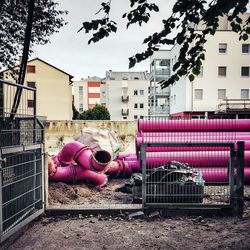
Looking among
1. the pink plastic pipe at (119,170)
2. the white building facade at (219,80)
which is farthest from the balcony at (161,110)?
the pink plastic pipe at (119,170)

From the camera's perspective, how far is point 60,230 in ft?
16.2

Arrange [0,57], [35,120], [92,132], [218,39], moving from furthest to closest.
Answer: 1. [218,39]
2. [92,132]
3. [0,57]
4. [35,120]

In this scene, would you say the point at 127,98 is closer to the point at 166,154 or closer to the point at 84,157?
the point at 166,154

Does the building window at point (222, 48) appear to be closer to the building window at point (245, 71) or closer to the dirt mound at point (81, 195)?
the building window at point (245, 71)

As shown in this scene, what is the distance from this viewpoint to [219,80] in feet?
120

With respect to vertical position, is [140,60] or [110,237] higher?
[140,60]

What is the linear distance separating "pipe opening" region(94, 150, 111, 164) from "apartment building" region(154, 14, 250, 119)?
2914 cm

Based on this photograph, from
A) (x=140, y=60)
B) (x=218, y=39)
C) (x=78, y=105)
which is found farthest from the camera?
(x=78, y=105)

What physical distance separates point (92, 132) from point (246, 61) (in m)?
31.3

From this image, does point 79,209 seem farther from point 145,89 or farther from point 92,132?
point 145,89

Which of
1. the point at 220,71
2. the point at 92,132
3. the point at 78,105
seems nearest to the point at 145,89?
the point at 78,105

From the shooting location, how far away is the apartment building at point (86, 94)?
262 feet

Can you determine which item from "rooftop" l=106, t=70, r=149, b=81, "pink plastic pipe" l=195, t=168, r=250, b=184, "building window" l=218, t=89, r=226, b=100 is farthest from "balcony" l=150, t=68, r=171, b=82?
"pink plastic pipe" l=195, t=168, r=250, b=184

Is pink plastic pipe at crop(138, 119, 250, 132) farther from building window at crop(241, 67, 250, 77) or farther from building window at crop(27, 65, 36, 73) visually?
building window at crop(27, 65, 36, 73)
